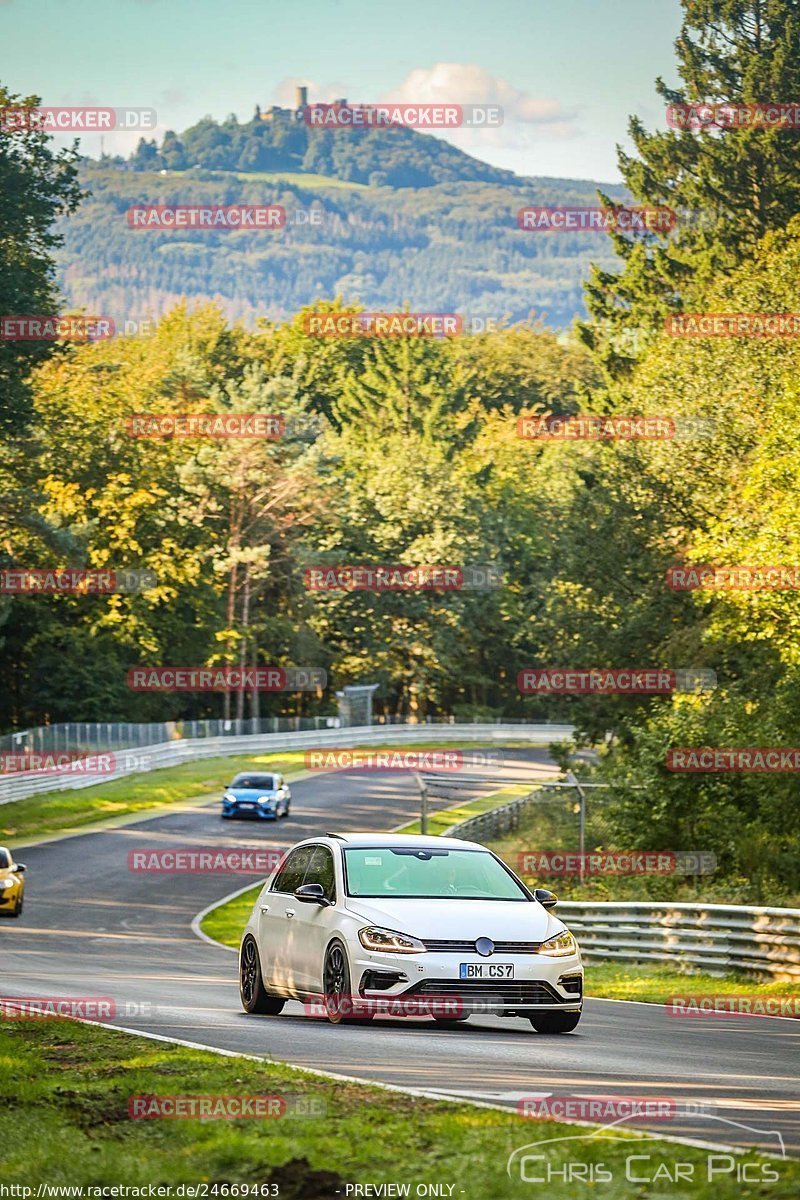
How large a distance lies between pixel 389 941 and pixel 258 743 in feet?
213

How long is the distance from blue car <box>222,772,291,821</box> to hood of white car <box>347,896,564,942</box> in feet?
129

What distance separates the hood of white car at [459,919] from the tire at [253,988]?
6.43ft

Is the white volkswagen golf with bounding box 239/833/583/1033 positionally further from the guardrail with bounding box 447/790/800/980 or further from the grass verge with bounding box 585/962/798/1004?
the guardrail with bounding box 447/790/800/980

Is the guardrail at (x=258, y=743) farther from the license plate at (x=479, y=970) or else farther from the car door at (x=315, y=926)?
the license plate at (x=479, y=970)

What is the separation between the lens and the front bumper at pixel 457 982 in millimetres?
13383

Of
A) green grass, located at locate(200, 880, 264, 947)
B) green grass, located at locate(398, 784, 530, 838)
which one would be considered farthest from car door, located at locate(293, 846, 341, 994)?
green grass, located at locate(398, 784, 530, 838)

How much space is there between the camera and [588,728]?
2052 inches

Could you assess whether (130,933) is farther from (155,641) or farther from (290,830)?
(155,641)

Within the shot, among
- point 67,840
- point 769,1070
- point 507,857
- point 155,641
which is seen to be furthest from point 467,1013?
point 155,641

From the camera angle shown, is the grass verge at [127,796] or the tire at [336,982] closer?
the tire at [336,982]

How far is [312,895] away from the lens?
1441 centimetres

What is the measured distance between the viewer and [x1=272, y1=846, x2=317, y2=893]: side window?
15492 mm

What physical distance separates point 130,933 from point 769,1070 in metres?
21.8

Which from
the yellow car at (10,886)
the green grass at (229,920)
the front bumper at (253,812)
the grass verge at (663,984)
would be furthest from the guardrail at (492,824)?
the grass verge at (663,984)
